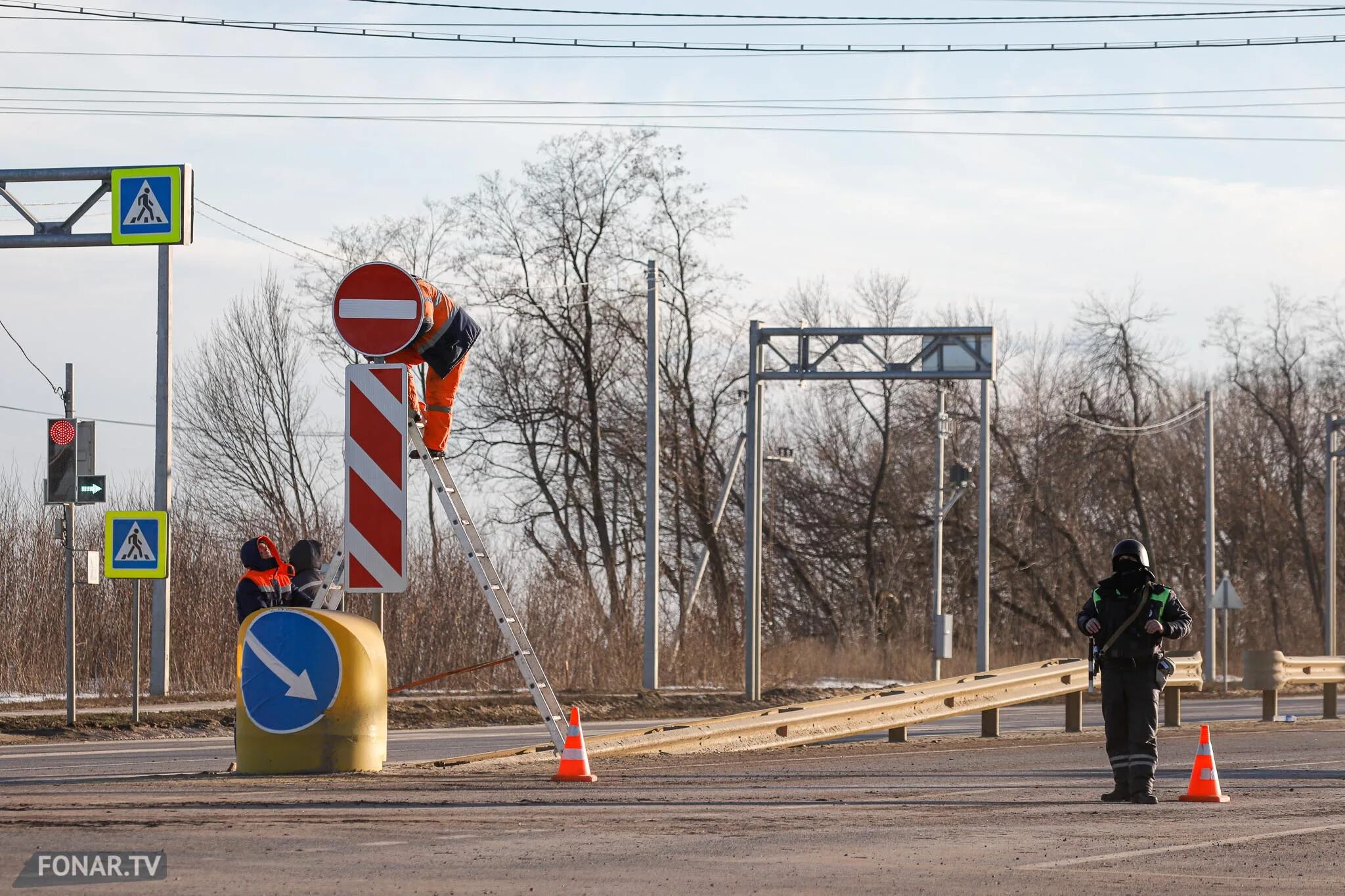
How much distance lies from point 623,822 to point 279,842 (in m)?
1.99

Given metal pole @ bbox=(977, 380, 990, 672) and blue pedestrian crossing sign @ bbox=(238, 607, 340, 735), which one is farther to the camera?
metal pole @ bbox=(977, 380, 990, 672)

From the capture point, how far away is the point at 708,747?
49.9 ft

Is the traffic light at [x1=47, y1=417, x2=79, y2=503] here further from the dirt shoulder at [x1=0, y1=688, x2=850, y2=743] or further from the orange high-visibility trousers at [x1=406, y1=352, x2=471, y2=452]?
the orange high-visibility trousers at [x1=406, y1=352, x2=471, y2=452]

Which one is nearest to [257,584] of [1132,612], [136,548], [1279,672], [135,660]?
[1132,612]

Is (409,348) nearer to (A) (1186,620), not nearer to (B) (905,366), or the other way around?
(A) (1186,620)

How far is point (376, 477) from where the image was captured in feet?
35.9

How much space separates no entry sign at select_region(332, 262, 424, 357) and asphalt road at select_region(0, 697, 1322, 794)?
3.43 meters

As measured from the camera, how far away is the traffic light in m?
20.2

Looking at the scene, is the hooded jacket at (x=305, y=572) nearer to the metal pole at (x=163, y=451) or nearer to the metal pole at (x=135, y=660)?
the metal pole at (x=135, y=660)

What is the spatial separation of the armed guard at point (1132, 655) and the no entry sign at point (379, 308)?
4784mm

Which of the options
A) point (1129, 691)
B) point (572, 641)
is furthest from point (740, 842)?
point (572, 641)

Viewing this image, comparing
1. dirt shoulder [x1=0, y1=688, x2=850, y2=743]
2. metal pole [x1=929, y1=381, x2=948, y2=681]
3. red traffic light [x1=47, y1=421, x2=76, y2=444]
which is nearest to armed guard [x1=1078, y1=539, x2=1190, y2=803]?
dirt shoulder [x1=0, y1=688, x2=850, y2=743]

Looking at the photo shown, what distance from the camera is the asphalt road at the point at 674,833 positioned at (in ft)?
24.3

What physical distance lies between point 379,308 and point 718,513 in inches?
1571
